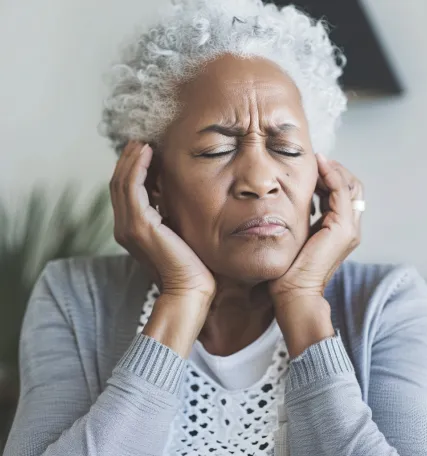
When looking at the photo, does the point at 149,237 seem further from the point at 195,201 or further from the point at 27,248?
the point at 27,248

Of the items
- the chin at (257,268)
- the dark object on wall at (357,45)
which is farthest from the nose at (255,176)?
the dark object on wall at (357,45)

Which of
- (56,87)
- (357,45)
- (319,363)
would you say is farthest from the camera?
(56,87)

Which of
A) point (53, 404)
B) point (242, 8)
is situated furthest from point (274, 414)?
point (242, 8)

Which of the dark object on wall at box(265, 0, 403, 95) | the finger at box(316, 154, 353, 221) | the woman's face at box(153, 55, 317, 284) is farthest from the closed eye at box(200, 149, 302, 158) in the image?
the dark object on wall at box(265, 0, 403, 95)

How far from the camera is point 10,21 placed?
194cm

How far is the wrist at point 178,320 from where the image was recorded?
109cm

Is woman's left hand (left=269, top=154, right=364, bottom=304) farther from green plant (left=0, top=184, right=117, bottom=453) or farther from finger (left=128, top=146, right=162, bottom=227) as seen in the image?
green plant (left=0, top=184, right=117, bottom=453)

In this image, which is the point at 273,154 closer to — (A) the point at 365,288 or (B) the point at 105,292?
(A) the point at 365,288

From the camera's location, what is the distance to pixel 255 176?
108 cm

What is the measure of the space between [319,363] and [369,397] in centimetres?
14

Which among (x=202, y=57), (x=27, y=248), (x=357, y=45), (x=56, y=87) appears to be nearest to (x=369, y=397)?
(x=202, y=57)

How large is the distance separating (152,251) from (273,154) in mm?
296

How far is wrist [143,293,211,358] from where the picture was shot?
109cm

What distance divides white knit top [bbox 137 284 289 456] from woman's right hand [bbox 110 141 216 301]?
0.17 m
